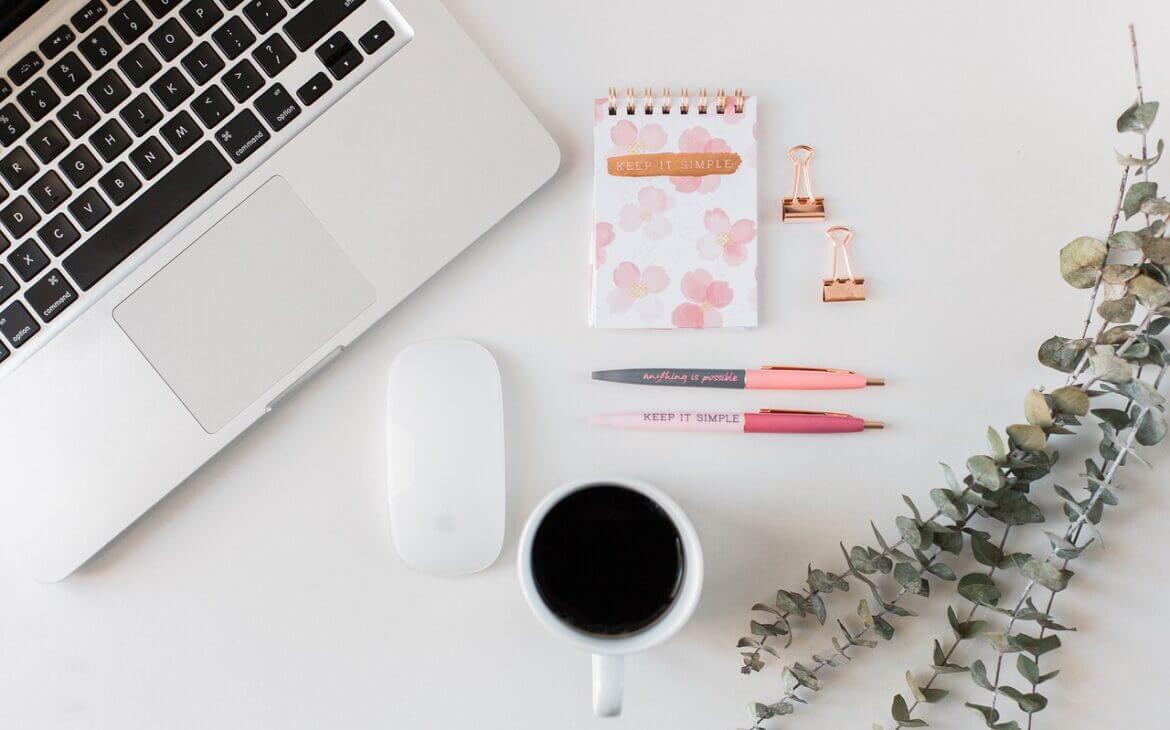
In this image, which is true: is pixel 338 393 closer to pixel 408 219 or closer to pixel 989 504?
pixel 408 219

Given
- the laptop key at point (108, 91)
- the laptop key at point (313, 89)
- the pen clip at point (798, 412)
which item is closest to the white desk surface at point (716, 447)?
the pen clip at point (798, 412)

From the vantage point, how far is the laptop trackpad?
0.55 m

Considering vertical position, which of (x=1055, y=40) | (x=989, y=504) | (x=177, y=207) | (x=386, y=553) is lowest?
(x=989, y=504)

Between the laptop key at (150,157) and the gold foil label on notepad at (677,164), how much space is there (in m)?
0.31

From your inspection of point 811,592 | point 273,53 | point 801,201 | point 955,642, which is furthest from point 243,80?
point 955,642

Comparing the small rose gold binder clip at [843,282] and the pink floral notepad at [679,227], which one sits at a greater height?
the pink floral notepad at [679,227]

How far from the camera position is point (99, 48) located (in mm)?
535

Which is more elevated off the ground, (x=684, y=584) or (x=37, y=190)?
(x=37, y=190)

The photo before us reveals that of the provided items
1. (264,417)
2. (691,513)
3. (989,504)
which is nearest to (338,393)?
(264,417)

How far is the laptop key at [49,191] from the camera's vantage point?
529mm

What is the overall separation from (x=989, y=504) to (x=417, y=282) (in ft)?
1.39

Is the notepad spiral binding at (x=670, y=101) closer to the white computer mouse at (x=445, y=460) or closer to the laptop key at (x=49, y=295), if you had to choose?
the white computer mouse at (x=445, y=460)

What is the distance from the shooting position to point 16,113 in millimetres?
532

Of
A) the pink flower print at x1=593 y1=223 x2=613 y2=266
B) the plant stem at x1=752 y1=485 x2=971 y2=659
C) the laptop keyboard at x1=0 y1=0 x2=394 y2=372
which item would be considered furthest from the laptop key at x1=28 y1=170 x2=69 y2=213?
the plant stem at x1=752 y1=485 x2=971 y2=659
